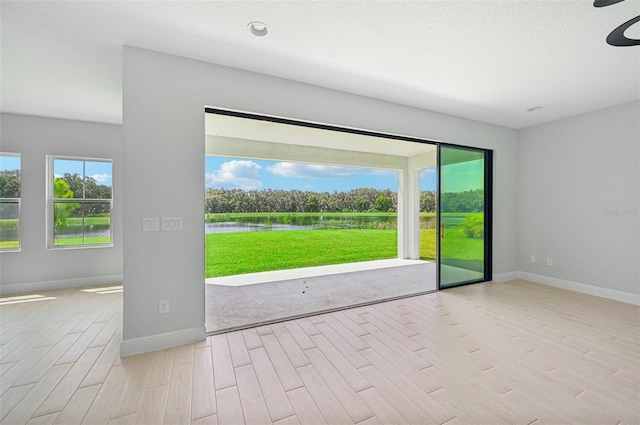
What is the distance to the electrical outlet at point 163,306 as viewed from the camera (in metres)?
2.54

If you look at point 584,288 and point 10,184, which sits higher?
point 10,184

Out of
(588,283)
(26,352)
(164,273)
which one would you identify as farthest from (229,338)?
(588,283)

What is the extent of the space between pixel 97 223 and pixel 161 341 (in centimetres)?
339

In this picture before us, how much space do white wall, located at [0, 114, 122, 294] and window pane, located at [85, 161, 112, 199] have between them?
19 centimetres

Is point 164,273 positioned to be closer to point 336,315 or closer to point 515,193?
point 336,315

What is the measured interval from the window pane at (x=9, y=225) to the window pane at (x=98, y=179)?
0.89 meters

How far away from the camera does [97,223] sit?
468 cm

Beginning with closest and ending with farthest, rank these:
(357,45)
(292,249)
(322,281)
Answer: (357,45)
(322,281)
(292,249)

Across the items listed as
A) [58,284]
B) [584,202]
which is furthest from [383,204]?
[58,284]

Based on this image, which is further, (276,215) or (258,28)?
(276,215)

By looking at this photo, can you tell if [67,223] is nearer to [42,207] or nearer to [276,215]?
[42,207]

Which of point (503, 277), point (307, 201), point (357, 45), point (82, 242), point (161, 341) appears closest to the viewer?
point (357, 45)

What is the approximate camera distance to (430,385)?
201 cm

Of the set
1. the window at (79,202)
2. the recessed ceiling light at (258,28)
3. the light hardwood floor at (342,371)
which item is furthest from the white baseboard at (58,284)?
the recessed ceiling light at (258,28)
